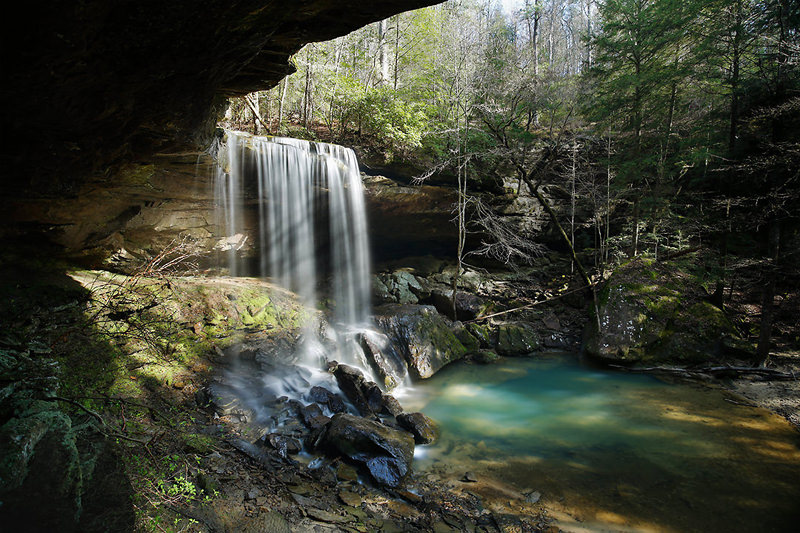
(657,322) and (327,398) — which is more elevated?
(657,322)

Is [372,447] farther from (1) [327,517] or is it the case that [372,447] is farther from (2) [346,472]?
(1) [327,517]

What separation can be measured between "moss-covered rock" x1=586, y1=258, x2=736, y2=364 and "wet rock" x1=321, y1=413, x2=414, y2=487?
682cm

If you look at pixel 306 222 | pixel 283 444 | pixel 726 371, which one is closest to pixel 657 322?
pixel 726 371

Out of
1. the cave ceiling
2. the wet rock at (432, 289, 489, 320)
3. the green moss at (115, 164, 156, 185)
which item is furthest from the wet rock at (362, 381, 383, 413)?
the wet rock at (432, 289, 489, 320)

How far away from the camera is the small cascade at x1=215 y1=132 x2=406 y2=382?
8.78m

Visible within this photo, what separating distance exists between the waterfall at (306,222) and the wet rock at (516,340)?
405 cm

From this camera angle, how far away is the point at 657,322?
31.2 feet

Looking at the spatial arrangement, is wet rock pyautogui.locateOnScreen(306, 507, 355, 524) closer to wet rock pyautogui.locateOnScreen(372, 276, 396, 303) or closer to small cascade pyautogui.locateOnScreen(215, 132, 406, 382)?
small cascade pyautogui.locateOnScreen(215, 132, 406, 382)

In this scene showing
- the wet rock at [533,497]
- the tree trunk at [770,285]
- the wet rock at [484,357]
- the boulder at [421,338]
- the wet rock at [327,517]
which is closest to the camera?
the wet rock at [327,517]

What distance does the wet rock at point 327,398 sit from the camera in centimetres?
662

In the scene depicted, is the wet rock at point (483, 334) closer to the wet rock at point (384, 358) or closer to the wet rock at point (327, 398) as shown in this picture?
the wet rock at point (384, 358)

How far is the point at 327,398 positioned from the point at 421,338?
3429 millimetres

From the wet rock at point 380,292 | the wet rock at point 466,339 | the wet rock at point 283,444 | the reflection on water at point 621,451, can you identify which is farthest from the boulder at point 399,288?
the wet rock at point 283,444

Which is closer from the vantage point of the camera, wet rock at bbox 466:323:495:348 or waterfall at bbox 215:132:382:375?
waterfall at bbox 215:132:382:375
